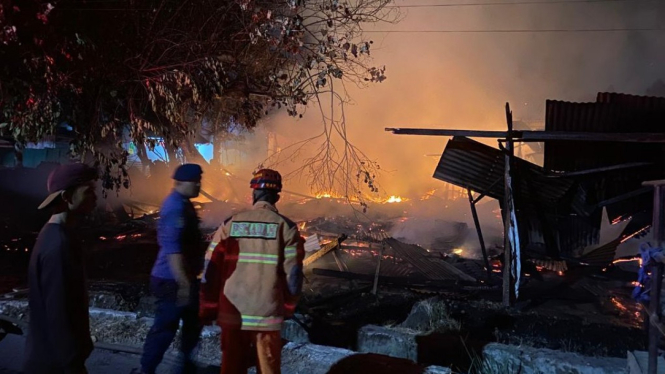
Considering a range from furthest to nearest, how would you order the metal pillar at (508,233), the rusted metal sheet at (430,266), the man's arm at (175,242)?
the rusted metal sheet at (430,266)
the metal pillar at (508,233)
the man's arm at (175,242)

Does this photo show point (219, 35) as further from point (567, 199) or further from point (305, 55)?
point (567, 199)

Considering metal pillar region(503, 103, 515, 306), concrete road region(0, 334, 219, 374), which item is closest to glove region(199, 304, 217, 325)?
concrete road region(0, 334, 219, 374)

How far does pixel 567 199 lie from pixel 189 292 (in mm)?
6022

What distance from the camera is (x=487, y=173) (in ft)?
23.5

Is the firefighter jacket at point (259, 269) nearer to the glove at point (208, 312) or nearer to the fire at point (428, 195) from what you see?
the glove at point (208, 312)

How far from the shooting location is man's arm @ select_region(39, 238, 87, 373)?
7.61 ft

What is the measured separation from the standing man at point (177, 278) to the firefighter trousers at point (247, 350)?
2.54 feet

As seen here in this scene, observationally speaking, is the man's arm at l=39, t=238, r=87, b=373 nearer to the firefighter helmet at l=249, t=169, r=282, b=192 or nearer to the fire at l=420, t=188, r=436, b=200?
the firefighter helmet at l=249, t=169, r=282, b=192

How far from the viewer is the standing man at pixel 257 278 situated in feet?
10.0

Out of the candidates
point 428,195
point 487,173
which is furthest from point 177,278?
point 428,195

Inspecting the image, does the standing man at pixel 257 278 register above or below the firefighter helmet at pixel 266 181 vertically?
below

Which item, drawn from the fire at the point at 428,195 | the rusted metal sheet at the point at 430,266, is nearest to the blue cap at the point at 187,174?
the rusted metal sheet at the point at 430,266

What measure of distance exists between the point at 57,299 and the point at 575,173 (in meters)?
6.59

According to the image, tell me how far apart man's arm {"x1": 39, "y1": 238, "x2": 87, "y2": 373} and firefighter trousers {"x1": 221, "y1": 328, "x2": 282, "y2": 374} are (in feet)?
3.34
